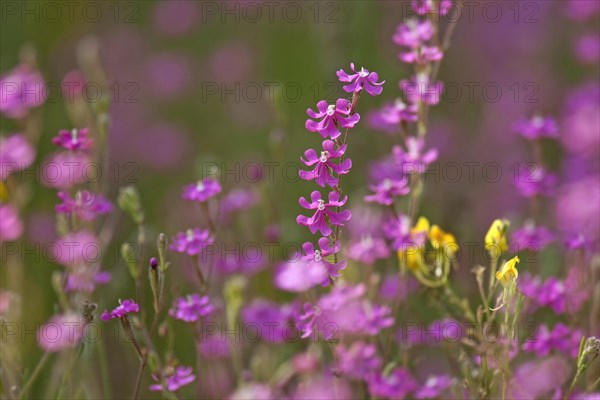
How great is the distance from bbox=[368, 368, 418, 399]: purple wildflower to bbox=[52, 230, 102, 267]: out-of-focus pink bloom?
55 centimetres

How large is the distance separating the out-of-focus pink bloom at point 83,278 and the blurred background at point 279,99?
361 millimetres

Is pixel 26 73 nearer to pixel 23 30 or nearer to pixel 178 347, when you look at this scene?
pixel 178 347

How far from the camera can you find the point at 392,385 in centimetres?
150

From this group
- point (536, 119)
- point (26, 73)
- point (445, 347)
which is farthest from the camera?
point (26, 73)

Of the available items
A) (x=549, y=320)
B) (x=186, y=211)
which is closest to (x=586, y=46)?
(x=549, y=320)

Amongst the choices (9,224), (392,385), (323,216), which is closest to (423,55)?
(323,216)

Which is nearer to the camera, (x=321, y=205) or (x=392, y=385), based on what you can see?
(x=321, y=205)

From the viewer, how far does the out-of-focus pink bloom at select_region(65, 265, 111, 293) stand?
5.08ft

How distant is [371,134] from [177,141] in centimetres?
83

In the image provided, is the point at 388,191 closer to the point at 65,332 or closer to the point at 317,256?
the point at 317,256

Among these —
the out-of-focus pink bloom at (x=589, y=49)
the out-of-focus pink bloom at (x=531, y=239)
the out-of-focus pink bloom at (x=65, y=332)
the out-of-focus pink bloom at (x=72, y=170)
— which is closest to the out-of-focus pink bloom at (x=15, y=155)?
the out-of-focus pink bloom at (x=72, y=170)

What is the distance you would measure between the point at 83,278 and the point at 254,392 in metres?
0.36

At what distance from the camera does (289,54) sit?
338 cm

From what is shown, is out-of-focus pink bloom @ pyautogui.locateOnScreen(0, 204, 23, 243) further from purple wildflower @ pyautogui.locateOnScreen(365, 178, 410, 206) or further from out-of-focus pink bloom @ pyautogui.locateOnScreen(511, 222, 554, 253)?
out-of-focus pink bloom @ pyautogui.locateOnScreen(511, 222, 554, 253)
